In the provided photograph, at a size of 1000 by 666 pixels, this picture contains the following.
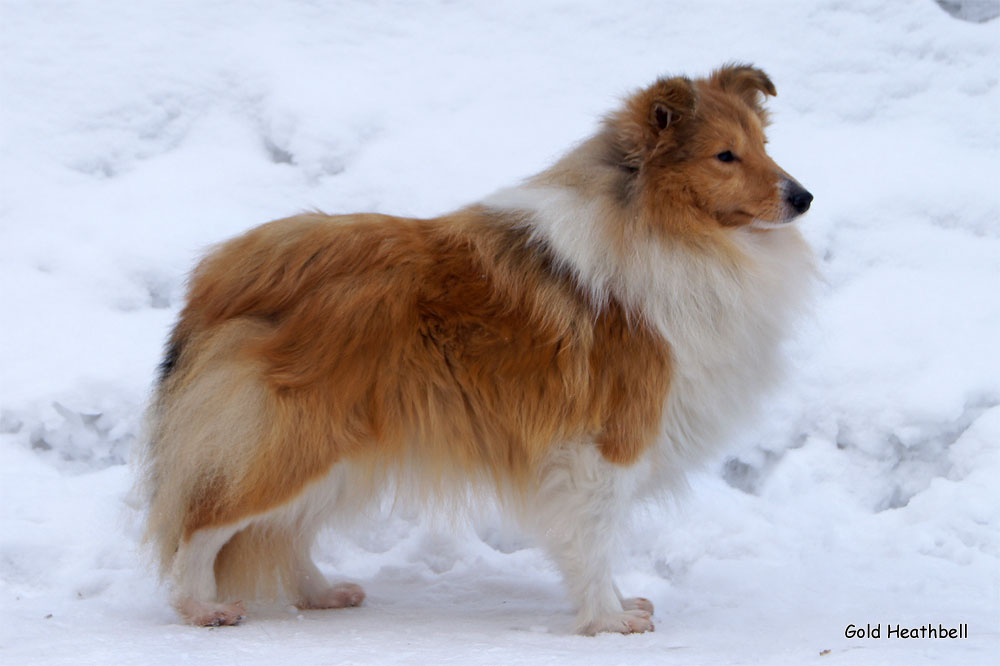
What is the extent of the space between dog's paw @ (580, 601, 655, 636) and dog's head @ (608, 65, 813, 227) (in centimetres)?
158

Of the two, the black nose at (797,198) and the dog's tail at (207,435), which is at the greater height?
the black nose at (797,198)

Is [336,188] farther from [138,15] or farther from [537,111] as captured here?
[138,15]

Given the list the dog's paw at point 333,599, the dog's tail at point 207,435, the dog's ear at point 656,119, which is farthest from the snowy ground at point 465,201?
the dog's ear at point 656,119

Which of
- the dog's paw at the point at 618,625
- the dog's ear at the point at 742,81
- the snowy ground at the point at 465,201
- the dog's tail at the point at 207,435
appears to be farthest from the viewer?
the dog's ear at the point at 742,81

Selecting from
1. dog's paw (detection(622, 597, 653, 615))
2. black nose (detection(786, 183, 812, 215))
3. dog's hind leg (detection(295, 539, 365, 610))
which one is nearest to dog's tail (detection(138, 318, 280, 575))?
dog's hind leg (detection(295, 539, 365, 610))

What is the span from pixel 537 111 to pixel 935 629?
4661mm

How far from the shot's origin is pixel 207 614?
3.76 m

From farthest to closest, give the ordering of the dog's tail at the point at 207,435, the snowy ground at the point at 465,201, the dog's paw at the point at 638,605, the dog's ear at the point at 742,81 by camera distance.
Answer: the dog's ear at the point at 742,81 → the dog's paw at the point at 638,605 → the snowy ground at the point at 465,201 → the dog's tail at the point at 207,435

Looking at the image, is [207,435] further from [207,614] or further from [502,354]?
[502,354]

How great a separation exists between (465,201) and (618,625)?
3246 millimetres

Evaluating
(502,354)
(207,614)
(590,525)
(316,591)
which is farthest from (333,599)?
(502,354)

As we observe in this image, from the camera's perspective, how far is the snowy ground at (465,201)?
3941 mm

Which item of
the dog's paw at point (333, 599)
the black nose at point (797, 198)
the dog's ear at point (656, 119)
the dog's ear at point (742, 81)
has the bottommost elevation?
the dog's paw at point (333, 599)

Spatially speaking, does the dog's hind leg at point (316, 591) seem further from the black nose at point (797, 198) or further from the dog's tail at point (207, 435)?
the black nose at point (797, 198)
